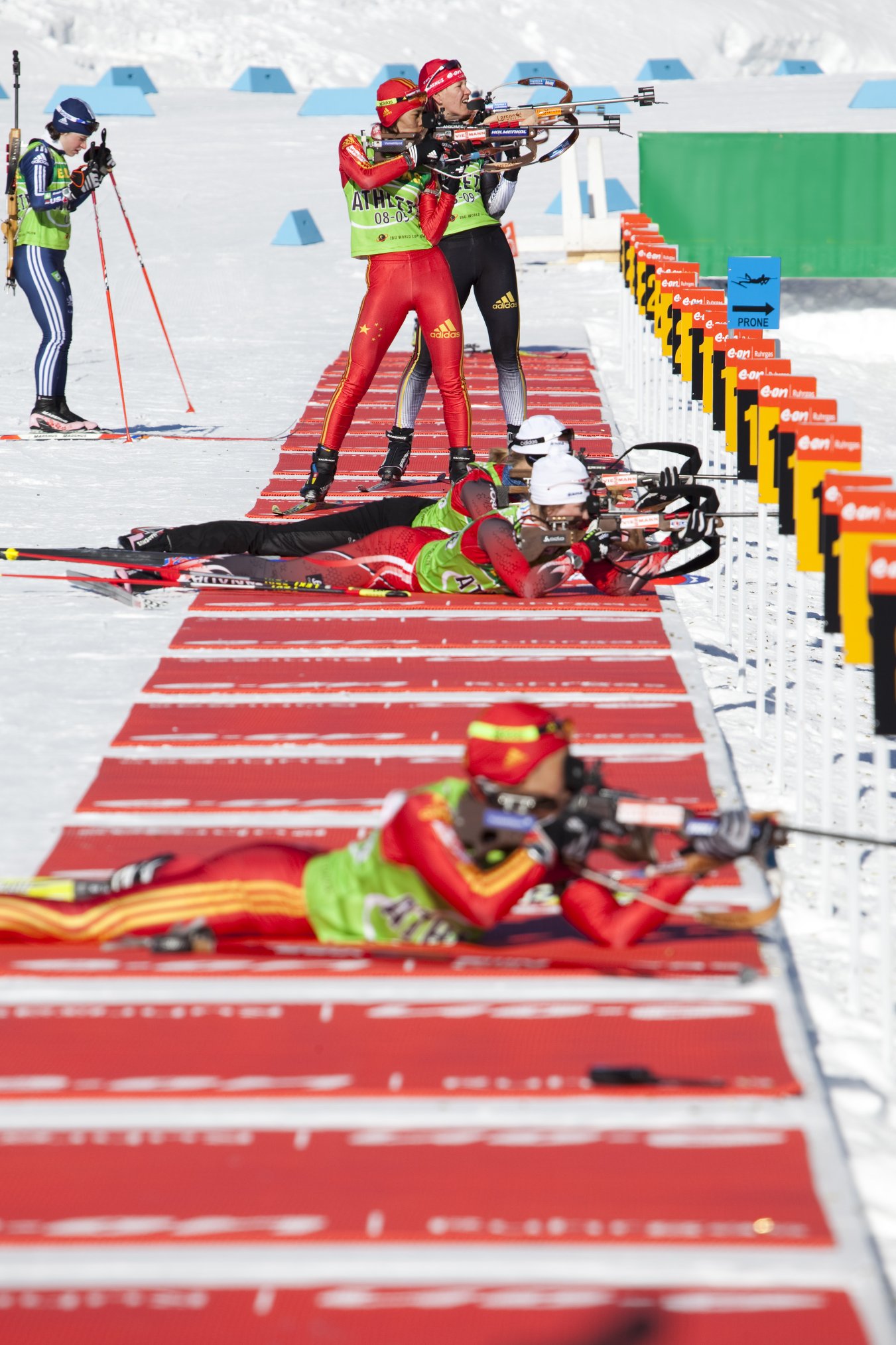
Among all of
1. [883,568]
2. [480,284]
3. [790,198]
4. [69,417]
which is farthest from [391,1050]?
[790,198]

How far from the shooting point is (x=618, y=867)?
509 centimetres

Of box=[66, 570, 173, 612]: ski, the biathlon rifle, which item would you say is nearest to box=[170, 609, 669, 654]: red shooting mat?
box=[66, 570, 173, 612]: ski

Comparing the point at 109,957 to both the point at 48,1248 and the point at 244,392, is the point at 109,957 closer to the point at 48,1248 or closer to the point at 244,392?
the point at 48,1248

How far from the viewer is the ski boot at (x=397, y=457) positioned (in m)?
10.5

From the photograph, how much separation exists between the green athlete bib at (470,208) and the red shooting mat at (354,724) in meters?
4.61

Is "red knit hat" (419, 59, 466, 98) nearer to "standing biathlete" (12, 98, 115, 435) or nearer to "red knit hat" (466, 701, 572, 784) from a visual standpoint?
"standing biathlete" (12, 98, 115, 435)

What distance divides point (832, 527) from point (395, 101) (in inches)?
196

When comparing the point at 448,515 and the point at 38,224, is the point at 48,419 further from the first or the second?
the point at 448,515

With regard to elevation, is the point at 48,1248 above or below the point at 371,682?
above

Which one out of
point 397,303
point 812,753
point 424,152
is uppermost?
point 424,152

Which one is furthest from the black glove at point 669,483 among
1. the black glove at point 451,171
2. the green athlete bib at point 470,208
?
the green athlete bib at point 470,208

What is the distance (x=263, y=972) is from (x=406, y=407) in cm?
658

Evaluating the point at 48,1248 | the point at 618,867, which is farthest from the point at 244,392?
the point at 48,1248

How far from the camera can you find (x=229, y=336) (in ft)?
59.7
